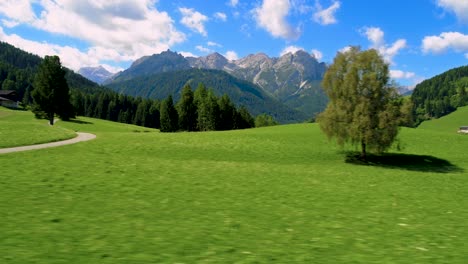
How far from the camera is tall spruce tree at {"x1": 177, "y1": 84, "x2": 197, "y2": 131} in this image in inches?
4645

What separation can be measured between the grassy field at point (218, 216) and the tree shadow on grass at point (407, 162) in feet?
37.9

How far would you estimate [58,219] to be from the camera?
40.1 ft

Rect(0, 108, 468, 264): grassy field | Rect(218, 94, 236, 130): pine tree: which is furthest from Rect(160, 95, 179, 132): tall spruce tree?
Rect(0, 108, 468, 264): grassy field

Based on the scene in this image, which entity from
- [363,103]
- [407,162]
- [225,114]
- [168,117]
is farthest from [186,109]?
[363,103]

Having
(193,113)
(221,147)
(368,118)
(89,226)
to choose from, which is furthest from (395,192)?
(193,113)

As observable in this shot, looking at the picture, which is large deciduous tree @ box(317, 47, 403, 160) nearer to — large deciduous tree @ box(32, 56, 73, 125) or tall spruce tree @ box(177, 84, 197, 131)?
large deciduous tree @ box(32, 56, 73, 125)

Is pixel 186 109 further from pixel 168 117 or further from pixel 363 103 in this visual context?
pixel 363 103

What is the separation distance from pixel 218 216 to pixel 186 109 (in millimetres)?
105813

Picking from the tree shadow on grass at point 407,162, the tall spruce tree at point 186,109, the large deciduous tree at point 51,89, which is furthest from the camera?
the tall spruce tree at point 186,109

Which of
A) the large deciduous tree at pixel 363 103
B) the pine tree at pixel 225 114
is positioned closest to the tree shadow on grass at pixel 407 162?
the large deciduous tree at pixel 363 103

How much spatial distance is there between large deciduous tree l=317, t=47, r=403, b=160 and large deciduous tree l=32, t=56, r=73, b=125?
71612mm

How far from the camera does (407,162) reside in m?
48.2

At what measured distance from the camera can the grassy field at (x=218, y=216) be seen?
393 inches

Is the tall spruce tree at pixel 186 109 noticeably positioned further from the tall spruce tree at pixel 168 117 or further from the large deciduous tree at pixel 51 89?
the large deciduous tree at pixel 51 89
